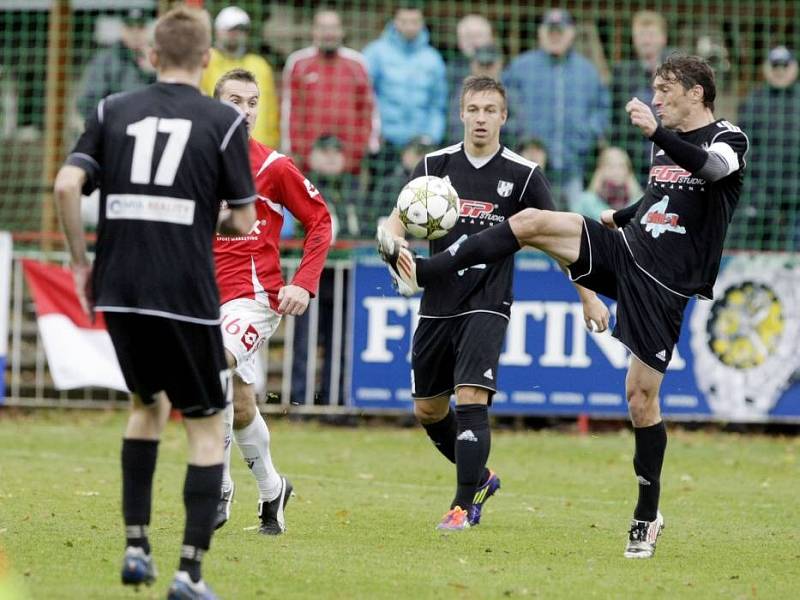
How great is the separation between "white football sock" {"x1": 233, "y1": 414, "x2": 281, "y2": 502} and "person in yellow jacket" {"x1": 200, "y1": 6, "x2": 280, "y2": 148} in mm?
6546

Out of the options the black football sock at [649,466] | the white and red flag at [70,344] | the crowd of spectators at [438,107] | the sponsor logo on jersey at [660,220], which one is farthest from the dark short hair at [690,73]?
the white and red flag at [70,344]

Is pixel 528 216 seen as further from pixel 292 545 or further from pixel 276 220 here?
pixel 292 545

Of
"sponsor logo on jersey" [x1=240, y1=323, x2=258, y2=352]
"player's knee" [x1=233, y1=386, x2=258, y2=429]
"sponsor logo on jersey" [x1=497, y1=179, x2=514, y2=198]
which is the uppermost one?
"sponsor logo on jersey" [x1=497, y1=179, x2=514, y2=198]

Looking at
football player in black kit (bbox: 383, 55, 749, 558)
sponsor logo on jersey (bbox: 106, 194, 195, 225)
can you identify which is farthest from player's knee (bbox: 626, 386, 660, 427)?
sponsor logo on jersey (bbox: 106, 194, 195, 225)

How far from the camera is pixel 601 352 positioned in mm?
13453

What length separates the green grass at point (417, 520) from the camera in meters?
6.34

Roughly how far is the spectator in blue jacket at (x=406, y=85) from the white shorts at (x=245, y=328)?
7191 mm

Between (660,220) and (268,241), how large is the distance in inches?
81.4

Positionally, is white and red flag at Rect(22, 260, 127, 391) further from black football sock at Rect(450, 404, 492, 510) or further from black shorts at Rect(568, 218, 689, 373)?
black shorts at Rect(568, 218, 689, 373)

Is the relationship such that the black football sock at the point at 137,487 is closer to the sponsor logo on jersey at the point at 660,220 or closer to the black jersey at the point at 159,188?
the black jersey at the point at 159,188

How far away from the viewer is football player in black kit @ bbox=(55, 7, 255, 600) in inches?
219

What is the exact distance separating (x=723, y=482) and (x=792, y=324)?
122 inches

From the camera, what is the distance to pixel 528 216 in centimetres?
750

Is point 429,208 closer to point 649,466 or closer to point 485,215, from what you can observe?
point 485,215
